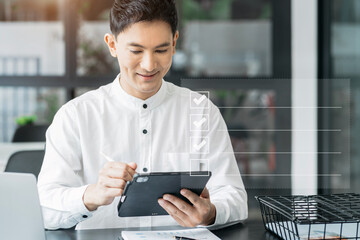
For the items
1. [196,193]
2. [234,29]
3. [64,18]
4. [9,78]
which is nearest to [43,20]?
[64,18]

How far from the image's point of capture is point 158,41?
1.53 meters


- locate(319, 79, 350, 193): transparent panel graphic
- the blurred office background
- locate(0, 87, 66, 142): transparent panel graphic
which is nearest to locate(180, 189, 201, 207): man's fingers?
locate(319, 79, 350, 193): transparent panel graphic

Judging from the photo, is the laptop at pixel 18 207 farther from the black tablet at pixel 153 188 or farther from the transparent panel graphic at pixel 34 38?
the transparent panel graphic at pixel 34 38

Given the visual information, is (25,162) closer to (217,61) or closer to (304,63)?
(217,61)

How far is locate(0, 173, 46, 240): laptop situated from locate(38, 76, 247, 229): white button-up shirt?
456 mm

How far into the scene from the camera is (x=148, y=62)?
1522 millimetres

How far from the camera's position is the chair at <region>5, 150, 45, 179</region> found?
181cm

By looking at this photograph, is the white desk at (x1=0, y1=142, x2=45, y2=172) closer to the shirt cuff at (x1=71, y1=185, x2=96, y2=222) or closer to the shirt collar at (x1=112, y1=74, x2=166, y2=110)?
the shirt collar at (x1=112, y1=74, x2=166, y2=110)

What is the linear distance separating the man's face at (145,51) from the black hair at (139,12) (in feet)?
0.05

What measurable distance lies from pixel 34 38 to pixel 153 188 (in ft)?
9.63

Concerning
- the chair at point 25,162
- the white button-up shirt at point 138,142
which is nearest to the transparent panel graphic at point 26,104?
the chair at point 25,162

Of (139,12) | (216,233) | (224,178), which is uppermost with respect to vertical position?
(139,12)
